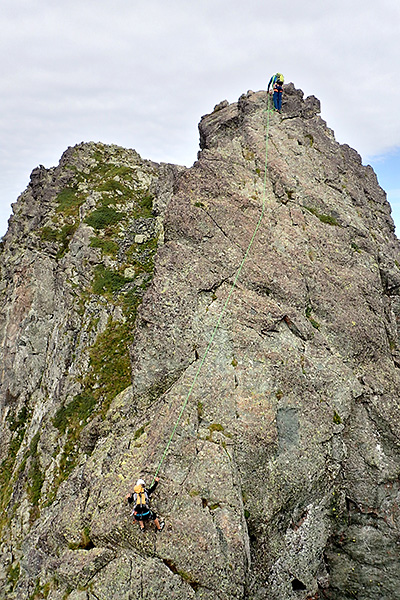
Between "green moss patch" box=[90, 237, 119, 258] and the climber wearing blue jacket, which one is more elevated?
Answer: the climber wearing blue jacket

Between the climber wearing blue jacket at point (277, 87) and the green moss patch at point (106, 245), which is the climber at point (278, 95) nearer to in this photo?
the climber wearing blue jacket at point (277, 87)

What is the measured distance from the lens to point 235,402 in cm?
1952

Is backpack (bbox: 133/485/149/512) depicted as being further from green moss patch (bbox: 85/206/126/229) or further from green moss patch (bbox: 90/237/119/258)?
green moss patch (bbox: 85/206/126/229)

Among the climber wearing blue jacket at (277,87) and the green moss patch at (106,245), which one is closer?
the climber wearing blue jacket at (277,87)

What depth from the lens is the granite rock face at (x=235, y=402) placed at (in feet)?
56.9

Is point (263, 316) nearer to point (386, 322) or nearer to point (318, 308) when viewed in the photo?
point (318, 308)

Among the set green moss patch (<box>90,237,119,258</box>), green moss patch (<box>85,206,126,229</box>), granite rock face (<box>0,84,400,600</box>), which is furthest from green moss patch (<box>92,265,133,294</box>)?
green moss patch (<box>85,206,126,229</box>)

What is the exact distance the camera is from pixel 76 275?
35.9 meters

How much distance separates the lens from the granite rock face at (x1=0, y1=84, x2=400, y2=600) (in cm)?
1733

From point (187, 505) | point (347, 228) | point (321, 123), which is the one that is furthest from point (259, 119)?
point (187, 505)

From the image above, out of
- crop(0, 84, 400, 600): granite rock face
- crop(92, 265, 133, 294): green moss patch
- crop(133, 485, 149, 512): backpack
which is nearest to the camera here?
crop(133, 485, 149, 512): backpack

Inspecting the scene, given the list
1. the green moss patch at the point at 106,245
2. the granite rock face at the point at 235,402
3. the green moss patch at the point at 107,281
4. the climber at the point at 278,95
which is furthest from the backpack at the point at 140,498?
the climber at the point at 278,95

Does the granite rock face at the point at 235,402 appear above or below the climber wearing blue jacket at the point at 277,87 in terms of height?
below

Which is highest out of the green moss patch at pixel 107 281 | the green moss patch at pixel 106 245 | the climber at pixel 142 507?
the green moss patch at pixel 106 245
